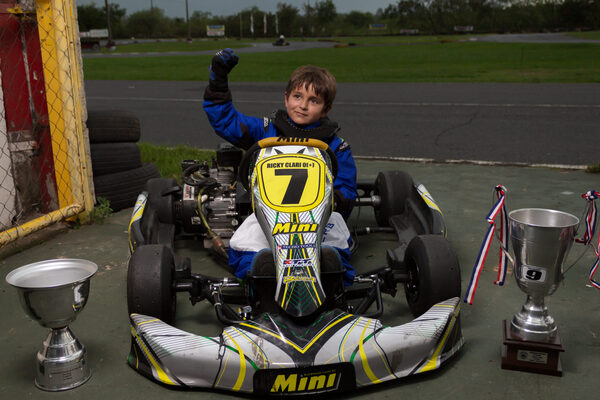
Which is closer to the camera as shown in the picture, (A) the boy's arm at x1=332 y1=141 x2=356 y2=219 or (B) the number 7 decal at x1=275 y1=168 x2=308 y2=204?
(B) the number 7 decal at x1=275 y1=168 x2=308 y2=204

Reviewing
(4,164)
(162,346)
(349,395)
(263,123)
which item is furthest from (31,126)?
(349,395)

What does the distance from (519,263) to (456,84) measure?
13.4 metres

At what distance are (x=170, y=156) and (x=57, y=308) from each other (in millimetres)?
4230

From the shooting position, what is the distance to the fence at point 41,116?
13.7ft

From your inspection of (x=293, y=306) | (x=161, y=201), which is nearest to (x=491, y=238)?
(x=293, y=306)

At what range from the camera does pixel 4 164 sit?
4.20 metres

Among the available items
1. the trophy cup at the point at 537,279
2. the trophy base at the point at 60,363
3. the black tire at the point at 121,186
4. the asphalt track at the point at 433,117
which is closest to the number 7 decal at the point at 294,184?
the trophy cup at the point at 537,279

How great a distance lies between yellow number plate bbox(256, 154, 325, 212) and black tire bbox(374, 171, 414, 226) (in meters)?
1.21

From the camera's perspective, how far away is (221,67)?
3410mm

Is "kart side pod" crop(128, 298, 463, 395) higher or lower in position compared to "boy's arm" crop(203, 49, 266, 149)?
lower

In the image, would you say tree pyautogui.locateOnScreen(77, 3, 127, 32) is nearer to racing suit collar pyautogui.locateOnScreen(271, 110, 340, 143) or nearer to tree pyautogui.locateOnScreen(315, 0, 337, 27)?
tree pyautogui.locateOnScreen(315, 0, 337, 27)

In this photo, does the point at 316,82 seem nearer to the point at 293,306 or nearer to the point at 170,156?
the point at 293,306

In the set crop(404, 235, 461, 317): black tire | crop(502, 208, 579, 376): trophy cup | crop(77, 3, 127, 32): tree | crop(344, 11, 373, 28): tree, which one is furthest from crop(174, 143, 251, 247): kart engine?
crop(344, 11, 373, 28): tree

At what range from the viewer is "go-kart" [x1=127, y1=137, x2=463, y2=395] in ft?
7.50
